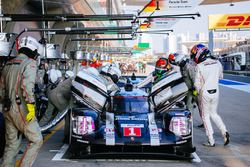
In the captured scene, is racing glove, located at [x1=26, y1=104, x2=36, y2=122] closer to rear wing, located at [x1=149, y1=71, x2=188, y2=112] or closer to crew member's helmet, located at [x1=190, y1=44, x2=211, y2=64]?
rear wing, located at [x1=149, y1=71, x2=188, y2=112]

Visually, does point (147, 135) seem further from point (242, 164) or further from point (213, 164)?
point (242, 164)

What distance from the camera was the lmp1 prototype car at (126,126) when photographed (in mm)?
5961

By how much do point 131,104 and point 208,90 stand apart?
4.77ft

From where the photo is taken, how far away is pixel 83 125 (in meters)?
6.17

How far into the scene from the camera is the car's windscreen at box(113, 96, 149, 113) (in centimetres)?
694

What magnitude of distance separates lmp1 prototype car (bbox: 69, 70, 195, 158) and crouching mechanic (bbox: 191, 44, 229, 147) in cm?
59

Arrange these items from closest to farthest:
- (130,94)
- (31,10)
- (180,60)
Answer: (130,94)
(180,60)
(31,10)

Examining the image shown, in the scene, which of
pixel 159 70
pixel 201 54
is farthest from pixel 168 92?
pixel 159 70

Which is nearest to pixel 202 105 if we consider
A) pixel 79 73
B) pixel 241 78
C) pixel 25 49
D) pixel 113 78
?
pixel 79 73

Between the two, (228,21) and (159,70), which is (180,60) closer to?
(159,70)

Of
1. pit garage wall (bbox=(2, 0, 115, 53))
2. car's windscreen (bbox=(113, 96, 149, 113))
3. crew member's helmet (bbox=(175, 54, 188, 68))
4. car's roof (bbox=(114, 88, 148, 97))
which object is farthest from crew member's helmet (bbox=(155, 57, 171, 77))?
pit garage wall (bbox=(2, 0, 115, 53))

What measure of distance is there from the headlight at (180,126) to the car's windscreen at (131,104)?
0.72 metres

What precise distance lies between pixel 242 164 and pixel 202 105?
1.58 meters

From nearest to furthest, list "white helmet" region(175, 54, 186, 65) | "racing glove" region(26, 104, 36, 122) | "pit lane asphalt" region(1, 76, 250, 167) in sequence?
"racing glove" region(26, 104, 36, 122)
"pit lane asphalt" region(1, 76, 250, 167)
"white helmet" region(175, 54, 186, 65)
